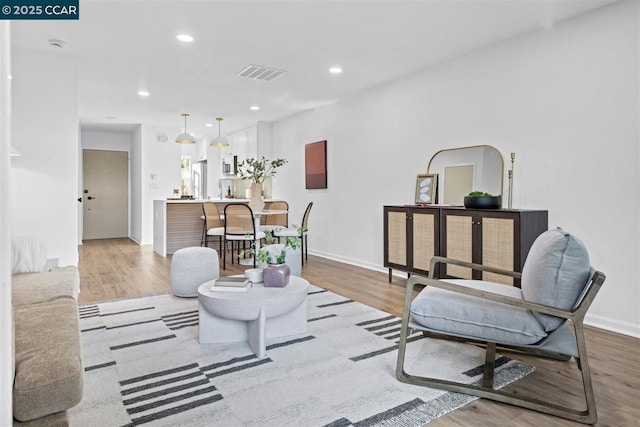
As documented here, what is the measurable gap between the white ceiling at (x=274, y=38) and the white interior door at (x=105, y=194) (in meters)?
3.79

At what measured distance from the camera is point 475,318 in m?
2.04

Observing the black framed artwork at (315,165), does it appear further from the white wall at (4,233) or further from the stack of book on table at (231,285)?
the white wall at (4,233)

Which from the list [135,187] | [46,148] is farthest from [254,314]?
[135,187]

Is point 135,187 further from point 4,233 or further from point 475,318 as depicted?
point 4,233

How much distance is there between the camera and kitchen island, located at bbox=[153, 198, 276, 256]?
6.62m

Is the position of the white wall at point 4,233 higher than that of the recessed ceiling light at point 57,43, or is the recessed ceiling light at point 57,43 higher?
the recessed ceiling light at point 57,43

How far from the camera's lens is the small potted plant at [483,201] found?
3.59 meters

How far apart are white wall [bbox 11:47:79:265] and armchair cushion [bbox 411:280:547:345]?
3.76 metres

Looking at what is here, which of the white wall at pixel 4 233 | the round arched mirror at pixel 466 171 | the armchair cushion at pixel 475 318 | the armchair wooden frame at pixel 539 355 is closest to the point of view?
the white wall at pixel 4 233

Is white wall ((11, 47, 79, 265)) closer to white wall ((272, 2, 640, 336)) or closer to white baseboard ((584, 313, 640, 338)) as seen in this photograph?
white wall ((272, 2, 640, 336))

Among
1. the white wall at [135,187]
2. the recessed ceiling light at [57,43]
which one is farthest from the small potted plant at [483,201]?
the white wall at [135,187]

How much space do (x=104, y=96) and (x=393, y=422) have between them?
19.8ft

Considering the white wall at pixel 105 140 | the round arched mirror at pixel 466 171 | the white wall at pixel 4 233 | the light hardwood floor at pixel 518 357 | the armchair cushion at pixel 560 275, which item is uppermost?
the white wall at pixel 105 140

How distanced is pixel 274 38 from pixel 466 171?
232 cm
